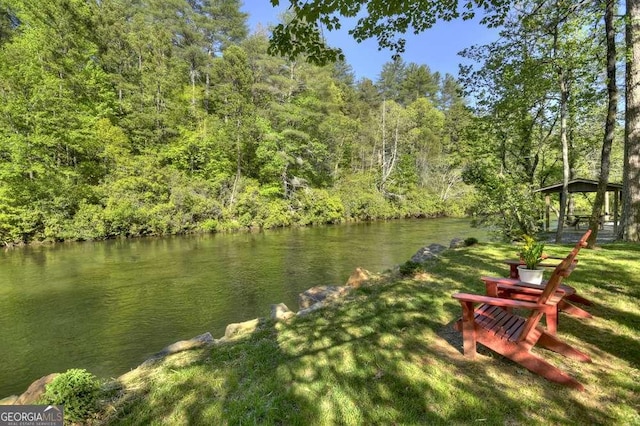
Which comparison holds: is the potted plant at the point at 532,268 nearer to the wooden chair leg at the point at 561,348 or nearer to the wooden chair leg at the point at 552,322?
the wooden chair leg at the point at 552,322

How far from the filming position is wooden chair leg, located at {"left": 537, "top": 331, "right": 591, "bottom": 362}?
2.97 m

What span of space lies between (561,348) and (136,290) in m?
10.5

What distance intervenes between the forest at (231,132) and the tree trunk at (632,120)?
977 millimetres

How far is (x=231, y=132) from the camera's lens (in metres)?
27.6

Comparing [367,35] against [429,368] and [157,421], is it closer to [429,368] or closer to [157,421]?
[429,368]

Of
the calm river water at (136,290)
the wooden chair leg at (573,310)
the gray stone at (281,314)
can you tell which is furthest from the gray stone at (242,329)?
the wooden chair leg at (573,310)

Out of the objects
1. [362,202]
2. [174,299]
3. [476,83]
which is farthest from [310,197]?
[174,299]

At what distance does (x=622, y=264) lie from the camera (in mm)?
6258

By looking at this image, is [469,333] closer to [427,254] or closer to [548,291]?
[548,291]

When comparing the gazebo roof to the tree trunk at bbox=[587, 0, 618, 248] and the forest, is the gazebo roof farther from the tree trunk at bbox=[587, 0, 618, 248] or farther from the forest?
the tree trunk at bbox=[587, 0, 618, 248]

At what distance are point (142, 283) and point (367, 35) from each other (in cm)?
1006

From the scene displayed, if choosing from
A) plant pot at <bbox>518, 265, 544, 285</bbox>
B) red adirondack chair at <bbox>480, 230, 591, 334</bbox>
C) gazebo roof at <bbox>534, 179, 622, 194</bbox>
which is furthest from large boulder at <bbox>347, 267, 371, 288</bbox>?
gazebo roof at <bbox>534, 179, 622, 194</bbox>

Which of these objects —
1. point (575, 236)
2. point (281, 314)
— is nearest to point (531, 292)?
point (281, 314)

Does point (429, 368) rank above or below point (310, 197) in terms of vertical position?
below
